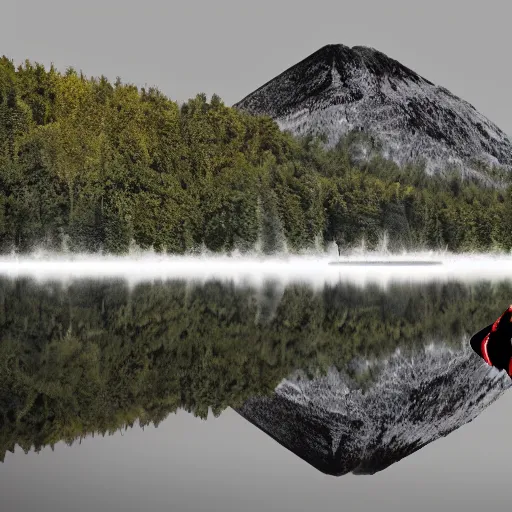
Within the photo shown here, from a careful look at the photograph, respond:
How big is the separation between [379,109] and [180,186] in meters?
32.8

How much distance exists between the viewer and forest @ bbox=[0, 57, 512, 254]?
52.6m

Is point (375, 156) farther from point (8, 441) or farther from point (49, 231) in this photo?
point (8, 441)

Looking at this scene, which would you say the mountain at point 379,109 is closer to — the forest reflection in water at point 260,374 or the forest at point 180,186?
the forest at point 180,186

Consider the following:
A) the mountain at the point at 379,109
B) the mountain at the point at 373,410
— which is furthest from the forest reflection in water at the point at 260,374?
the mountain at the point at 379,109

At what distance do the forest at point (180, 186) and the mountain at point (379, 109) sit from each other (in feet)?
37.7

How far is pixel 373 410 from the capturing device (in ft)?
26.7

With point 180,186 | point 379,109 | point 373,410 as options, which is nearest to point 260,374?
point 373,410

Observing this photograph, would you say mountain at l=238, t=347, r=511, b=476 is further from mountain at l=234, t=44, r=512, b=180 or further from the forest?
mountain at l=234, t=44, r=512, b=180

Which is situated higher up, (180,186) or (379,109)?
(379,109)

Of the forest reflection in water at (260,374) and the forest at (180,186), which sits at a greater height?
the forest at (180,186)

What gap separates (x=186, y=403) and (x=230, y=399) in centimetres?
51

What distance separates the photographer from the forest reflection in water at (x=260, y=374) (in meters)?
7.23

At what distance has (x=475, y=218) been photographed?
67.4 m

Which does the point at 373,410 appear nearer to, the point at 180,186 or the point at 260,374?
the point at 260,374
